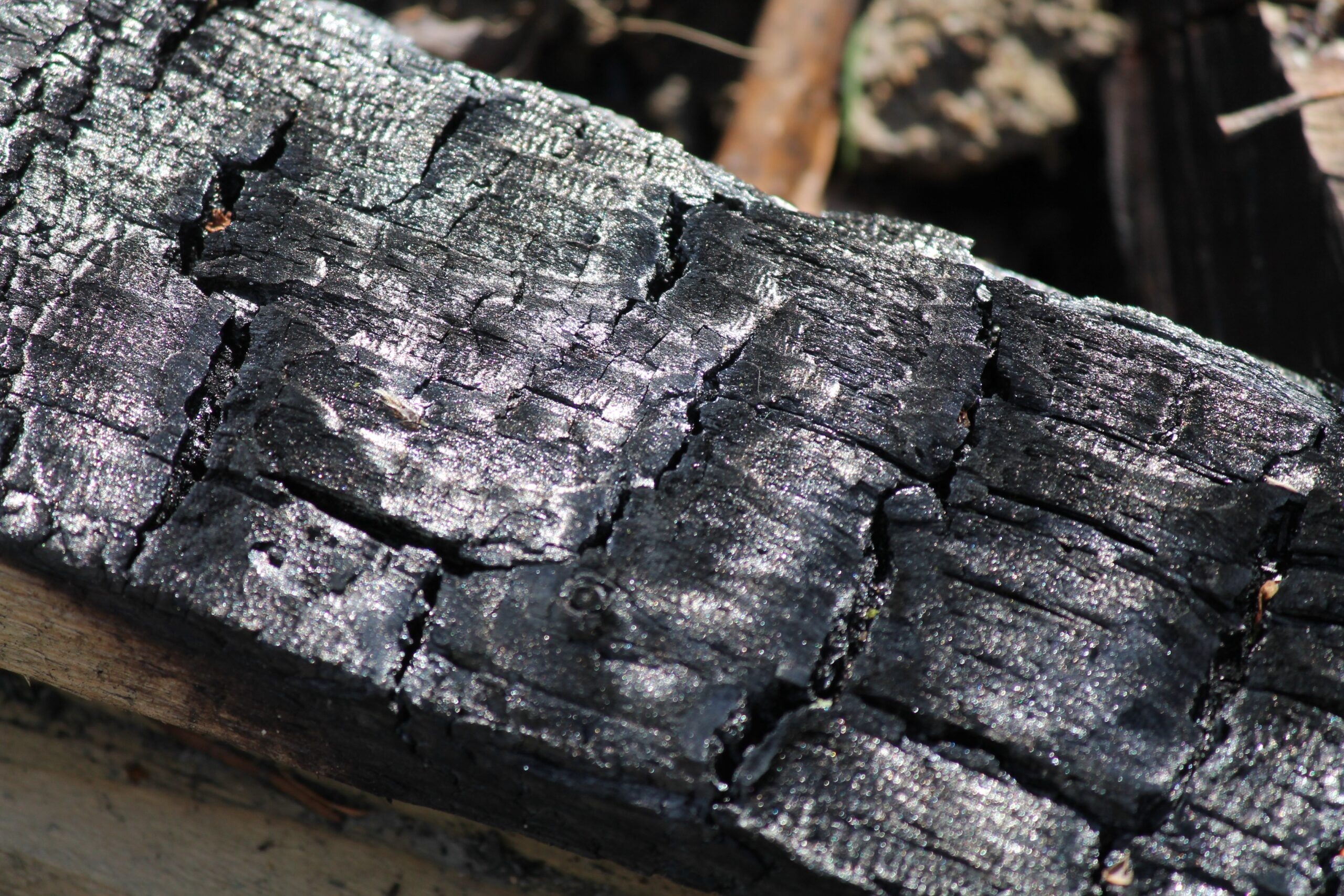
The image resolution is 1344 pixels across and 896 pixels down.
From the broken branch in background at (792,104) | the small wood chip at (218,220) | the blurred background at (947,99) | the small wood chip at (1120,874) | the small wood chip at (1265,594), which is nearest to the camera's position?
the small wood chip at (1120,874)

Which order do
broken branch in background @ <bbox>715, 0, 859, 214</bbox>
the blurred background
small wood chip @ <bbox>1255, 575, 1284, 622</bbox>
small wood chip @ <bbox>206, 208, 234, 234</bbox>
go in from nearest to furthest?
small wood chip @ <bbox>1255, 575, 1284, 622</bbox>
small wood chip @ <bbox>206, 208, 234, 234</bbox>
the blurred background
broken branch in background @ <bbox>715, 0, 859, 214</bbox>

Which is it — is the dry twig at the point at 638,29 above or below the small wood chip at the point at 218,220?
above

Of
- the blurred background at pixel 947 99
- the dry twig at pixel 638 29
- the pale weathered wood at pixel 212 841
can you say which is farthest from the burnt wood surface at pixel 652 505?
the dry twig at pixel 638 29

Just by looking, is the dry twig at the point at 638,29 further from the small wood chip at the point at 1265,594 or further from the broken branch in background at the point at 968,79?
the small wood chip at the point at 1265,594

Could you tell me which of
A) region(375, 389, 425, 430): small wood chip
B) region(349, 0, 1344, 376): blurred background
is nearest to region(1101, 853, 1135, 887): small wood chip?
region(375, 389, 425, 430): small wood chip

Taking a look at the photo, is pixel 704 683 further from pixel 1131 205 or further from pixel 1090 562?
pixel 1131 205

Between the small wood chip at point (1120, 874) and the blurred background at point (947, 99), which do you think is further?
the blurred background at point (947, 99)

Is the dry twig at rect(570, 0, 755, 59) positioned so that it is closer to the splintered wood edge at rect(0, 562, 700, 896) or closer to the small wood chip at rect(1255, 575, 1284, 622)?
the small wood chip at rect(1255, 575, 1284, 622)

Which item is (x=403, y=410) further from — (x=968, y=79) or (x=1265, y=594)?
(x=968, y=79)
